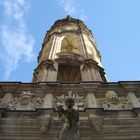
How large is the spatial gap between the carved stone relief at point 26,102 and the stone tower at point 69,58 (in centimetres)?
285

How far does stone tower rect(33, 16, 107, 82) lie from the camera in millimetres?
17469

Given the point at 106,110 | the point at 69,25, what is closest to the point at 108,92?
the point at 106,110

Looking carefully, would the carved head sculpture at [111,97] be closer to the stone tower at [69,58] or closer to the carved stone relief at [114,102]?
the carved stone relief at [114,102]

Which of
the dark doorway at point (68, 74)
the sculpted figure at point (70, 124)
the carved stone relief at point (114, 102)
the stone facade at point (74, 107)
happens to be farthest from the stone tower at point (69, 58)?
the sculpted figure at point (70, 124)

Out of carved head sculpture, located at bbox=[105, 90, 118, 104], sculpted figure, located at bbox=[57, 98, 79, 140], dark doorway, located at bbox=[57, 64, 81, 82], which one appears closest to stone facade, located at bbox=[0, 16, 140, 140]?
carved head sculpture, located at bbox=[105, 90, 118, 104]

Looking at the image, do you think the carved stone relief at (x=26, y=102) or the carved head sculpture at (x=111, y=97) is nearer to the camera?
the carved stone relief at (x=26, y=102)

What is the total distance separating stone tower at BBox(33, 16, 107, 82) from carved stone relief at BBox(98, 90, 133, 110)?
110 inches

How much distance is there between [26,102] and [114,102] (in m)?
3.32

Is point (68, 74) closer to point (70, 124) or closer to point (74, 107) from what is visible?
point (74, 107)

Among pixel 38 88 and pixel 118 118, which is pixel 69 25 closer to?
pixel 38 88

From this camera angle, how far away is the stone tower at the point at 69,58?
17469 millimetres

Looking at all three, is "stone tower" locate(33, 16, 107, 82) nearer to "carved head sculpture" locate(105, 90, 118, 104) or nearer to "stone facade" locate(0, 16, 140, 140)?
"stone facade" locate(0, 16, 140, 140)

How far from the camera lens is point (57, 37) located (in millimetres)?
24875

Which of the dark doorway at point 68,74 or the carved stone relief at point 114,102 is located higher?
the dark doorway at point 68,74
